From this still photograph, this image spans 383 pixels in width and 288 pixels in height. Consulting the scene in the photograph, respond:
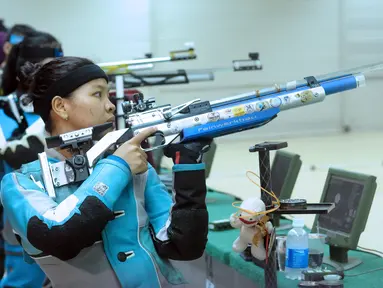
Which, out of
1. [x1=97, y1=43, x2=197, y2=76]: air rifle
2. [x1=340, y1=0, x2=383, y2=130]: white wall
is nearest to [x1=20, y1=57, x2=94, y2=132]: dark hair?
[x1=97, y1=43, x2=197, y2=76]: air rifle

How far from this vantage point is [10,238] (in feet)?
7.43

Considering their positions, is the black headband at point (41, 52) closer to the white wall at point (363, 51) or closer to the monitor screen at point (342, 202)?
the monitor screen at point (342, 202)

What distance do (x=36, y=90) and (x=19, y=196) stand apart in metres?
0.29

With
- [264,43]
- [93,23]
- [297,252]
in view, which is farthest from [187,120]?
[93,23]

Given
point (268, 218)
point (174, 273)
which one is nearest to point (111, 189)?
point (174, 273)

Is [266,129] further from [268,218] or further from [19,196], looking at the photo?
[19,196]

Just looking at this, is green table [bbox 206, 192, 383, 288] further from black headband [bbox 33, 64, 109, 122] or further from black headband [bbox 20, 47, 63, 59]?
black headband [bbox 20, 47, 63, 59]

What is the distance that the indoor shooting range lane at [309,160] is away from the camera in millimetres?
3327

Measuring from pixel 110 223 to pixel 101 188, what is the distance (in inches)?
4.4

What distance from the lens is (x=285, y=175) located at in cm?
227

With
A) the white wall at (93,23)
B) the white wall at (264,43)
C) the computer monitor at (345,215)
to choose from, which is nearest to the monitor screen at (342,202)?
the computer monitor at (345,215)

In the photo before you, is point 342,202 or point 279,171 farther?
point 279,171

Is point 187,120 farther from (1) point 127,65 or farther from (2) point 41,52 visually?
(1) point 127,65

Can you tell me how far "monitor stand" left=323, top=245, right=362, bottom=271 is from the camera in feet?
5.70
